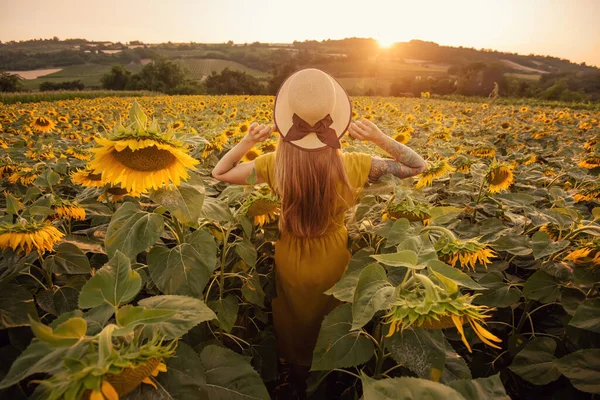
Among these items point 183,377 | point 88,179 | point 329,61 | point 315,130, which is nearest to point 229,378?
point 183,377

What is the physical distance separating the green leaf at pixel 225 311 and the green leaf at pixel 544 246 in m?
1.59

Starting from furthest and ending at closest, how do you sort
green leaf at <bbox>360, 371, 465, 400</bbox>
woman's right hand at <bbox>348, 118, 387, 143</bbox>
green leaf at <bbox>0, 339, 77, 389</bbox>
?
1. woman's right hand at <bbox>348, 118, 387, 143</bbox>
2. green leaf at <bbox>0, 339, 77, 389</bbox>
3. green leaf at <bbox>360, 371, 465, 400</bbox>

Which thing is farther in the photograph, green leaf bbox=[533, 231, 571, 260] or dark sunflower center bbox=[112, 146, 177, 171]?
green leaf bbox=[533, 231, 571, 260]

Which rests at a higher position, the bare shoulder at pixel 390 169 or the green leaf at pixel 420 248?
the bare shoulder at pixel 390 169

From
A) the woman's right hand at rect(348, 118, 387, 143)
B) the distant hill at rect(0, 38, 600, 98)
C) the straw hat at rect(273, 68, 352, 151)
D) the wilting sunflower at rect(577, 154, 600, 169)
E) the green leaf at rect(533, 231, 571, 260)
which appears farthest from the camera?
the distant hill at rect(0, 38, 600, 98)

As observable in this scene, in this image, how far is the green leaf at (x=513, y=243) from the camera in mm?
1818

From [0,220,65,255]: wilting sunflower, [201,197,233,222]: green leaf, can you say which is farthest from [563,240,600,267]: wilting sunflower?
[0,220,65,255]: wilting sunflower

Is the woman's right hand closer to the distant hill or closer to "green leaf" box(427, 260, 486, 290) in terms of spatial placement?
"green leaf" box(427, 260, 486, 290)

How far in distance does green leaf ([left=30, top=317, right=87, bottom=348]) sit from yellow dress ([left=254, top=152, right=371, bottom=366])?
147 centimetres

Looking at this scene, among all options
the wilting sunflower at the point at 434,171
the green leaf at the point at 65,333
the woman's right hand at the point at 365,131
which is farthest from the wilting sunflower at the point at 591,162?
the green leaf at the point at 65,333

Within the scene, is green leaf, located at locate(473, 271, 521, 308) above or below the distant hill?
below

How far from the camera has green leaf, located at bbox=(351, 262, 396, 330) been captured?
1.01 metres

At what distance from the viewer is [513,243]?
1860mm

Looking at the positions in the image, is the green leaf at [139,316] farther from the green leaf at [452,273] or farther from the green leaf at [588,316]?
the green leaf at [588,316]
